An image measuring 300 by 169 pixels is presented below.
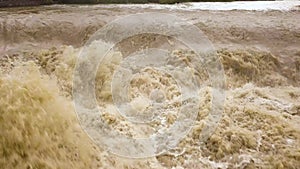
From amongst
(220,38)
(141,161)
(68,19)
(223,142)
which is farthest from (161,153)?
(68,19)

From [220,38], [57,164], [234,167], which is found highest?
[220,38]

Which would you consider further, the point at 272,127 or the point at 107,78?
the point at 107,78

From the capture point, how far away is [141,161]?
15.3 feet

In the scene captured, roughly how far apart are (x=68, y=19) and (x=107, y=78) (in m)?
2.96

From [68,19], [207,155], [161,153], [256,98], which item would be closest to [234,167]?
[207,155]

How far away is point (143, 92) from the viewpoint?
6.21 meters

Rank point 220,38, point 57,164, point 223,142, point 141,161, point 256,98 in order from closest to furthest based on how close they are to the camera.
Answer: point 57,164 → point 141,161 → point 223,142 → point 256,98 → point 220,38

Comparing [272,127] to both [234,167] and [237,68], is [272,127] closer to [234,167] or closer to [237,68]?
[234,167]

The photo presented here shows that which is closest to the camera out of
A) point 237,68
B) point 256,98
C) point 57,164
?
point 57,164

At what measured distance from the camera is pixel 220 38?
26.3ft

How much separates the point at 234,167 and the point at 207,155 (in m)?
0.37

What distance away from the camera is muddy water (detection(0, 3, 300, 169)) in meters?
4.23

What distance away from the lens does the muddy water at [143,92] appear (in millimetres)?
4230

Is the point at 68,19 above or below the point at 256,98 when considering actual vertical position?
above
